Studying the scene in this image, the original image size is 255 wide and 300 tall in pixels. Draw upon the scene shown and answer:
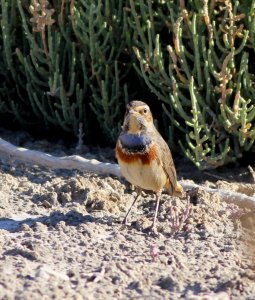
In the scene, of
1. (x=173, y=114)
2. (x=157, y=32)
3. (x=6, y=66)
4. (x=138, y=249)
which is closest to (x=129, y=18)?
(x=157, y=32)

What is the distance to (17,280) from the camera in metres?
5.77

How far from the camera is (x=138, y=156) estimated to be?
7.03 metres

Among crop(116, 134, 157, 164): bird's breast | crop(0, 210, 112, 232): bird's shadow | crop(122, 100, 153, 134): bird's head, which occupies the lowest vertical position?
crop(0, 210, 112, 232): bird's shadow

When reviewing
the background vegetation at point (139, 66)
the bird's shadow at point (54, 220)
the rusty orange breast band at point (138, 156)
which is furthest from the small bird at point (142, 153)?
the background vegetation at point (139, 66)

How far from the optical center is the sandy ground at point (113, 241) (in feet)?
18.9

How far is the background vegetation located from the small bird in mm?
605

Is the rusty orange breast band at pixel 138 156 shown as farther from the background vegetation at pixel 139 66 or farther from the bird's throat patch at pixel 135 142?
the background vegetation at pixel 139 66

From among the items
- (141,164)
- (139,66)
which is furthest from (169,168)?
(139,66)

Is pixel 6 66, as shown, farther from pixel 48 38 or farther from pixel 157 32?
pixel 157 32

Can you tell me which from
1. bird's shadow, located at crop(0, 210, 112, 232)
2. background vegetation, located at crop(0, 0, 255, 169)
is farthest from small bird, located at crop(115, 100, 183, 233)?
background vegetation, located at crop(0, 0, 255, 169)

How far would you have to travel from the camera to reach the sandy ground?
5.75 metres

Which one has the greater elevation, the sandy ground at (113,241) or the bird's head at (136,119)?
the bird's head at (136,119)

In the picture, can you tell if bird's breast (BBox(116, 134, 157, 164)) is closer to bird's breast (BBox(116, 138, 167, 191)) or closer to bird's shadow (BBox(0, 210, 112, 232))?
bird's breast (BBox(116, 138, 167, 191))

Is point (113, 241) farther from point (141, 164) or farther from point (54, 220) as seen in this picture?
point (141, 164)
